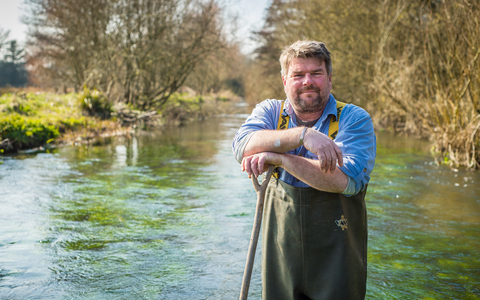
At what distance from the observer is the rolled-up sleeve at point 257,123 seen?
2.90 metres

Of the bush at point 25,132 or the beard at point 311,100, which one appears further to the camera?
the bush at point 25,132

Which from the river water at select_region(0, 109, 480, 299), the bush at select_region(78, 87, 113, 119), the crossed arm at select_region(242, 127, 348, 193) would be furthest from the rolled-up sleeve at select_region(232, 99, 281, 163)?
the bush at select_region(78, 87, 113, 119)

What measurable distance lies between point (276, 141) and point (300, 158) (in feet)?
0.58

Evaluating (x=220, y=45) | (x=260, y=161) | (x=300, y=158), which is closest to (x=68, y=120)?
(x=220, y=45)

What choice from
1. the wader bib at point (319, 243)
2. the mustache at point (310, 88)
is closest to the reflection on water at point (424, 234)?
the wader bib at point (319, 243)

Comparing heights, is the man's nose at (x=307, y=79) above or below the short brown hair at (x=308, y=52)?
below

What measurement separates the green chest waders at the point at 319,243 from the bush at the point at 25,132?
11.6m

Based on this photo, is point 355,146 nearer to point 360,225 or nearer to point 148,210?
point 360,225

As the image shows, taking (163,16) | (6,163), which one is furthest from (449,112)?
(163,16)

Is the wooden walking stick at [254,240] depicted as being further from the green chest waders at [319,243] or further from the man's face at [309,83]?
the man's face at [309,83]

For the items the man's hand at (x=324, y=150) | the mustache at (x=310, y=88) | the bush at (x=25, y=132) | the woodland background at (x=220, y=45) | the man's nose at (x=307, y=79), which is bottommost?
the bush at (x=25, y=132)

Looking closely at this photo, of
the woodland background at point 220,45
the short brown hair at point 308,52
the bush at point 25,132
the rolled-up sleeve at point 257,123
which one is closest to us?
the short brown hair at point 308,52

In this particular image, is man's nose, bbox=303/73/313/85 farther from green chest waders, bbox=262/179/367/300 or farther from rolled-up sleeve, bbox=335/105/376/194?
green chest waders, bbox=262/179/367/300

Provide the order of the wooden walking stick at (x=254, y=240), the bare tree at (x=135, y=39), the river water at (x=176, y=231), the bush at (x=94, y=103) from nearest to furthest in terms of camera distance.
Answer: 1. the wooden walking stick at (x=254, y=240)
2. the river water at (x=176, y=231)
3. the bush at (x=94, y=103)
4. the bare tree at (x=135, y=39)
